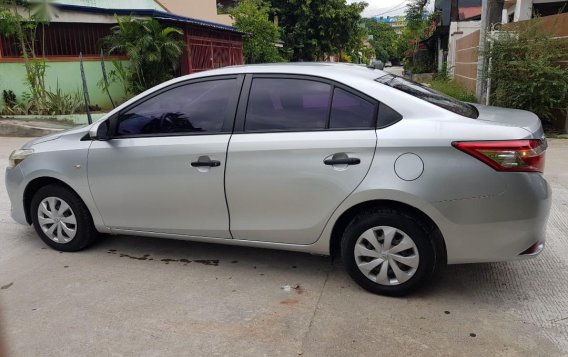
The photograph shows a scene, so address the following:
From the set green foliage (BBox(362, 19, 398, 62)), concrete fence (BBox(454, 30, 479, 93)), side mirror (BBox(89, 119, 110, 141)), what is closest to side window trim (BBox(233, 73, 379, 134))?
side mirror (BBox(89, 119, 110, 141))

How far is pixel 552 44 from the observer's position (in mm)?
9359

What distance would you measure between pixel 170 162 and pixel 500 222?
7.63 feet

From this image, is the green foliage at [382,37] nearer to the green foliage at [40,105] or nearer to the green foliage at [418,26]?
the green foliage at [418,26]

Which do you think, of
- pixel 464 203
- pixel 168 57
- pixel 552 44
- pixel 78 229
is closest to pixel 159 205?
pixel 78 229

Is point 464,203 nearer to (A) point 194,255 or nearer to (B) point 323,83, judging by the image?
(B) point 323,83

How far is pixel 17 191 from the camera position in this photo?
4457mm

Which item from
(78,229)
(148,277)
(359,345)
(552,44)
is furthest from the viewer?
(552,44)

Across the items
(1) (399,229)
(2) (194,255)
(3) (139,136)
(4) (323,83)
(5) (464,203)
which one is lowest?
(2) (194,255)

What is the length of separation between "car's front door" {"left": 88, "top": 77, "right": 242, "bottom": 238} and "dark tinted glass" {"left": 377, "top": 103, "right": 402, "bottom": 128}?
1.08m

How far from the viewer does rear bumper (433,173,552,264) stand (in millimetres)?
3150

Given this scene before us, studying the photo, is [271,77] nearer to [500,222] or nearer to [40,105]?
[500,222]

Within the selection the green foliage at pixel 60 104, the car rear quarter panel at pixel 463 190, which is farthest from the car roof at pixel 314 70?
the green foliage at pixel 60 104

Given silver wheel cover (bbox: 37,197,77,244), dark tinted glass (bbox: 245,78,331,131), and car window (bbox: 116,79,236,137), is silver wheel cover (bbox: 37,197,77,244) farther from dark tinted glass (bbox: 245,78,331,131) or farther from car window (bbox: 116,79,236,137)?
dark tinted glass (bbox: 245,78,331,131)

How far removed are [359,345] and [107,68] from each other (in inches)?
493
